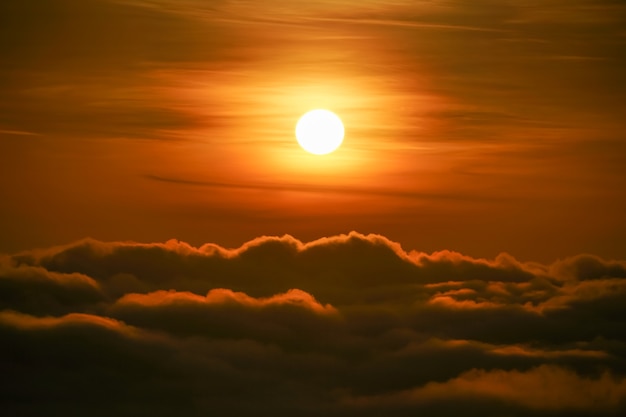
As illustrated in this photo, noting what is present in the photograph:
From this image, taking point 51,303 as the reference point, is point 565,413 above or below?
below

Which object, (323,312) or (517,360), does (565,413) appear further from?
(323,312)

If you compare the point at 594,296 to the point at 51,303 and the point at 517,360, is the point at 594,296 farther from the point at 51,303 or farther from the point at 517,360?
the point at 51,303

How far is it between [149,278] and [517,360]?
55.5 meters

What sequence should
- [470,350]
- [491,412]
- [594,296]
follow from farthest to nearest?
[594,296], [470,350], [491,412]

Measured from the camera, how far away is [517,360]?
13675 cm

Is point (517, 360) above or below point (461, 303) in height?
below

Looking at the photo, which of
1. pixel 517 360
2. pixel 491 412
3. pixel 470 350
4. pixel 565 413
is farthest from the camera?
pixel 470 350

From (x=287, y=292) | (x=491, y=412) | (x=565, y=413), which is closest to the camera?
(x=565, y=413)

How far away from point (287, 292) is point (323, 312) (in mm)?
20641

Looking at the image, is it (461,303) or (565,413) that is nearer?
(565,413)

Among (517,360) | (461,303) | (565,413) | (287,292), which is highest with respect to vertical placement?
(287,292)

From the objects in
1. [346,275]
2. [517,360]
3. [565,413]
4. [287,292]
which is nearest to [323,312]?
[346,275]

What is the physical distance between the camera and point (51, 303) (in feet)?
513

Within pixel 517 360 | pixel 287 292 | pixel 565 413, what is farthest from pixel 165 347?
pixel 565 413
